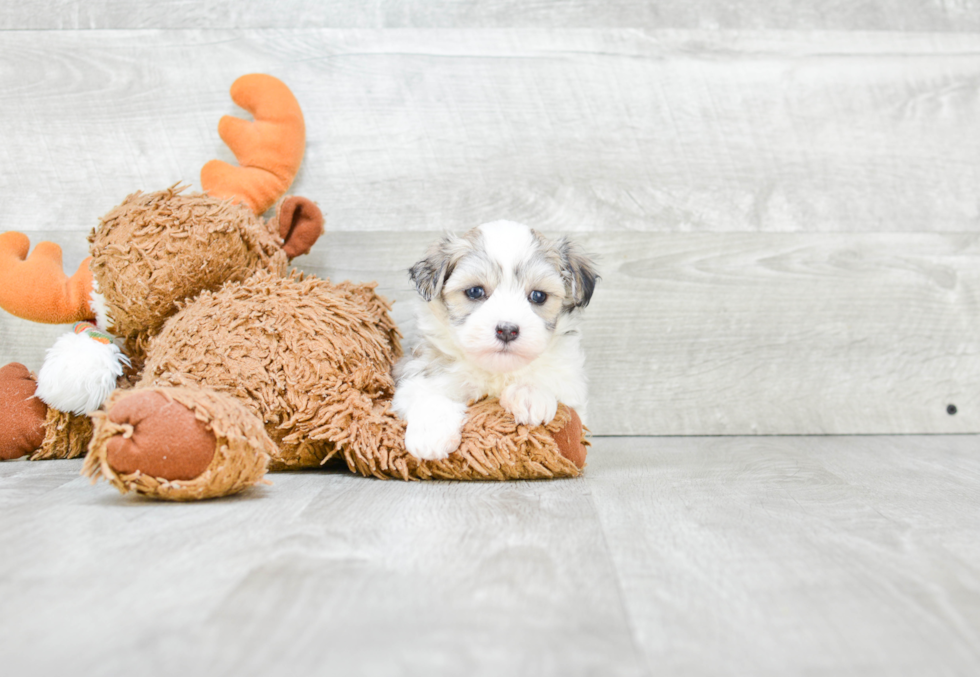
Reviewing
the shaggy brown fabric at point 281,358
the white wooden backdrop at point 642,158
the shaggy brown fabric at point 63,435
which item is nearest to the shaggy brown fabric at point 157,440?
the shaggy brown fabric at point 281,358

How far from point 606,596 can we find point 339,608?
34 centimetres

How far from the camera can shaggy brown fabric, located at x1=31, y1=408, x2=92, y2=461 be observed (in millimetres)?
1875

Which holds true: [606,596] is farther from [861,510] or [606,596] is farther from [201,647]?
[861,510]

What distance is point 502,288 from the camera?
66.9 inches

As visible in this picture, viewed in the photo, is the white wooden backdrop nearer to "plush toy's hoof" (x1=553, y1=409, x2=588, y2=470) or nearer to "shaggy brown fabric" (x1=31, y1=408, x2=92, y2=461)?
"shaggy brown fabric" (x1=31, y1=408, x2=92, y2=461)

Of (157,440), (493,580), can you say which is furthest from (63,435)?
(493,580)

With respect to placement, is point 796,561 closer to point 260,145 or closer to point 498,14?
point 260,145

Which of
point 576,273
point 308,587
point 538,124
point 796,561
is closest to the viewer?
point 308,587

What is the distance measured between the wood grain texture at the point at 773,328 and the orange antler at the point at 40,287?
2.10 ft

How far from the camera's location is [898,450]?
214 cm

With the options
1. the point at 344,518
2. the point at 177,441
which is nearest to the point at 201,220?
the point at 177,441

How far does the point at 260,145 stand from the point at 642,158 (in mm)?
1118

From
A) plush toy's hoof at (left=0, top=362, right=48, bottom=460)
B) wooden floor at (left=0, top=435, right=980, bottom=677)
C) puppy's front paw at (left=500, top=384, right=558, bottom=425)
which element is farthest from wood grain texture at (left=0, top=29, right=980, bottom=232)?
Result: wooden floor at (left=0, top=435, right=980, bottom=677)

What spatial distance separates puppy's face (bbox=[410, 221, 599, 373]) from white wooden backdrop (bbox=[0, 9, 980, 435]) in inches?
21.3
